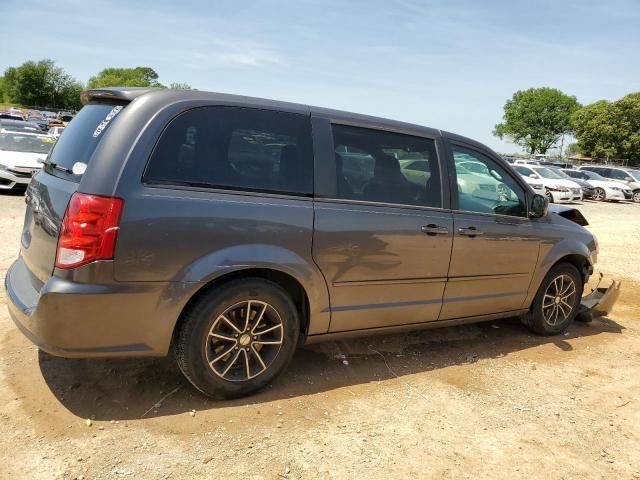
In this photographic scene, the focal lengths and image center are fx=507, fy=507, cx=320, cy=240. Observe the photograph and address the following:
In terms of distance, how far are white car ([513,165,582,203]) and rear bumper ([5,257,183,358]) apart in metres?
19.6

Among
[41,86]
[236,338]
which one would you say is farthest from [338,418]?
[41,86]

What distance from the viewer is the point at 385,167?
12.2ft

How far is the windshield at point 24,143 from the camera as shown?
12695mm

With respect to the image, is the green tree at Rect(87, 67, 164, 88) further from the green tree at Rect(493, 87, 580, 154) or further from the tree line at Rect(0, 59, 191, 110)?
the green tree at Rect(493, 87, 580, 154)

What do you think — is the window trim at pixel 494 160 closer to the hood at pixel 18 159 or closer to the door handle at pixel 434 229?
the door handle at pixel 434 229

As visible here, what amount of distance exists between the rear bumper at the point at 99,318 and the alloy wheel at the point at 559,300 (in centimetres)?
361

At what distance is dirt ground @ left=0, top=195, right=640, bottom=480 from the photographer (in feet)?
8.73

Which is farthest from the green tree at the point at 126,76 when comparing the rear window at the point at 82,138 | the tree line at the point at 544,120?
the rear window at the point at 82,138

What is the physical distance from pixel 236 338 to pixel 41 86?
85.5 metres

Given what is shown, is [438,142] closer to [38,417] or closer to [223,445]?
[223,445]

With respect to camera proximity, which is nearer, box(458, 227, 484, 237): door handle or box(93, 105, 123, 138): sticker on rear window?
box(93, 105, 123, 138): sticker on rear window

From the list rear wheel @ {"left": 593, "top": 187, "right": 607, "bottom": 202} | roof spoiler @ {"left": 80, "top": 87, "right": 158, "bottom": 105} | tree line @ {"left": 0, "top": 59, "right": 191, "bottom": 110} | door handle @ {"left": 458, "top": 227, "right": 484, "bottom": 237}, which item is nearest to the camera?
roof spoiler @ {"left": 80, "top": 87, "right": 158, "bottom": 105}

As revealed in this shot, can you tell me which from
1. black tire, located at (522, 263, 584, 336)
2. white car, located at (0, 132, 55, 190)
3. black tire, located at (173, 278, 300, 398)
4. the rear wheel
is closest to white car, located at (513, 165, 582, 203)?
the rear wheel

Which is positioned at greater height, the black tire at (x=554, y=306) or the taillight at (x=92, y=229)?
the taillight at (x=92, y=229)
